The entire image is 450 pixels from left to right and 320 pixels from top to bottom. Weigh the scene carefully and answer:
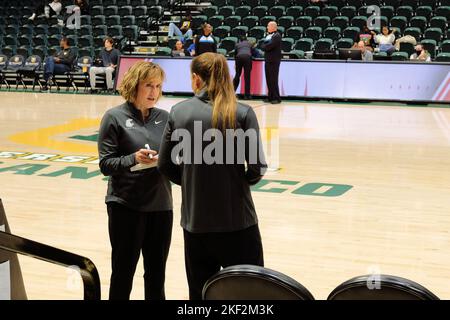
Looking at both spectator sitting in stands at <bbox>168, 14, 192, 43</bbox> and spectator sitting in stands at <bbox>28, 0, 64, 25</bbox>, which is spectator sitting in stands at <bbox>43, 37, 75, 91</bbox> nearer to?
spectator sitting in stands at <bbox>168, 14, 192, 43</bbox>

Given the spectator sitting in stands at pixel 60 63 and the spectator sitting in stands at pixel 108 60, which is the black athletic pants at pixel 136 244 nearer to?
the spectator sitting in stands at pixel 108 60

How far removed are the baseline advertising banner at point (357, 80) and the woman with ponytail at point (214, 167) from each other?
1392cm

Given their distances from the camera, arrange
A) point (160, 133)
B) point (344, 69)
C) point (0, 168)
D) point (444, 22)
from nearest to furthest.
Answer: point (160, 133)
point (0, 168)
point (344, 69)
point (444, 22)

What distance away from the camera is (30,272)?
17.2 ft

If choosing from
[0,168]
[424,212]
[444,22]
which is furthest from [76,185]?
[444,22]

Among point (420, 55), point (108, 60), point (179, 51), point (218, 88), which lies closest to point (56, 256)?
point (218, 88)

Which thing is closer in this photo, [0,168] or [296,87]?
[0,168]

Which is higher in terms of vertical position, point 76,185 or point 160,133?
point 160,133

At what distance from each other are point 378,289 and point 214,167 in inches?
44.0

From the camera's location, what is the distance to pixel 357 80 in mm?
17172

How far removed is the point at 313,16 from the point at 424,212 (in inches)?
547

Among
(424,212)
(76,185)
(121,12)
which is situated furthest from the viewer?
(121,12)

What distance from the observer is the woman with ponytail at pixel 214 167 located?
3312mm
